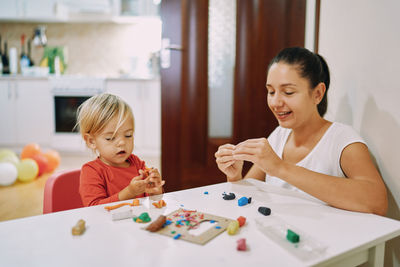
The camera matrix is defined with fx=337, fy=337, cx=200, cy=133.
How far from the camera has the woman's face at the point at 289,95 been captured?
1152 mm

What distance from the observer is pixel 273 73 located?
118 centimetres

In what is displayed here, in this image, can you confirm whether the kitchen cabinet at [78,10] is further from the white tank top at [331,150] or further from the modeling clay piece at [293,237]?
the modeling clay piece at [293,237]

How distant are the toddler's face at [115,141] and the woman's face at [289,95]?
0.53 meters

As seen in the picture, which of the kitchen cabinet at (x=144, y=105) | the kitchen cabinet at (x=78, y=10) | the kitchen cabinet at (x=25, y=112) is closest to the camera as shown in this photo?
the kitchen cabinet at (x=144, y=105)

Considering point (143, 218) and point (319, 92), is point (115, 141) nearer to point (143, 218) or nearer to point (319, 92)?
point (143, 218)

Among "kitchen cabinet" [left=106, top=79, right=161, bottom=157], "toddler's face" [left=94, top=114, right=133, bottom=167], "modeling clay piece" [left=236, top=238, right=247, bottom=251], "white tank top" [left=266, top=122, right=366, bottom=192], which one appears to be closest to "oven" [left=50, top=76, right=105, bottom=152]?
"kitchen cabinet" [left=106, top=79, right=161, bottom=157]

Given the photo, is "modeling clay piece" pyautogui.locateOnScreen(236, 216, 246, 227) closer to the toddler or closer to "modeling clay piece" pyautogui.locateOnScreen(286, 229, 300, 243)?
"modeling clay piece" pyautogui.locateOnScreen(286, 229, 300, 243)

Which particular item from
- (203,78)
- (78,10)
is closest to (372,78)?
(203,78)

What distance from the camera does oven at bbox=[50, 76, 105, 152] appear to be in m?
4.47

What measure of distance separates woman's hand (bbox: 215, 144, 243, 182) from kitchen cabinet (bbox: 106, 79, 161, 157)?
3369 mm

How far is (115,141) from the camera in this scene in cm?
121

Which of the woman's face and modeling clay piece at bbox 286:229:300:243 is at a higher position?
the woman's face

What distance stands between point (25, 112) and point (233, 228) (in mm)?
4627

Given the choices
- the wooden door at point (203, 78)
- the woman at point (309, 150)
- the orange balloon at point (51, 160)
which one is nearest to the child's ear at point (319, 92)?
the woman at point (309, 150)
